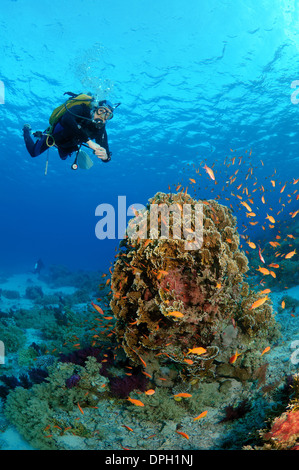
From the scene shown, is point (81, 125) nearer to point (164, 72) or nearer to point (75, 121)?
point (75, 121)

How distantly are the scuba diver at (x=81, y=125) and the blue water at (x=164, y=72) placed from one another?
15545 mm

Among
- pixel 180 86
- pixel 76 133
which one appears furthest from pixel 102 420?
pixel 180 86

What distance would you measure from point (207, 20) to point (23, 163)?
33683 mm

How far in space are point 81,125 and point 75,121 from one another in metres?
0.40

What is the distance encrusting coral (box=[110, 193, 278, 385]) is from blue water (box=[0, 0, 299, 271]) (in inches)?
766

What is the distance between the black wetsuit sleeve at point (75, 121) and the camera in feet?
20.8

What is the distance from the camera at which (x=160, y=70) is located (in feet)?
68.8

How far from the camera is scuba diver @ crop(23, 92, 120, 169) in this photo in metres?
6.36

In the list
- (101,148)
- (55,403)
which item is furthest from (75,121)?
(55,403)

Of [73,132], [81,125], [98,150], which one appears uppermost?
[81,125]

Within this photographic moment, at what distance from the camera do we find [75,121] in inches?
251

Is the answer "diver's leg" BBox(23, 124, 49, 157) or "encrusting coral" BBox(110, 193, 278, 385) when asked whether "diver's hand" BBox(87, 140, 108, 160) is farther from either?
"encrusting coral" BBox(110, 193, 278, 385)

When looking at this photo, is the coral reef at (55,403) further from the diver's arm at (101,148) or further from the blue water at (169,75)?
the diver's arm at (101,148)

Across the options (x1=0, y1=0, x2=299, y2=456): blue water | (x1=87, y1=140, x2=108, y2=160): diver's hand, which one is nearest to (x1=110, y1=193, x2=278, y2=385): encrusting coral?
(x1=0, y1=0, x2=299, y2=456): blue water
